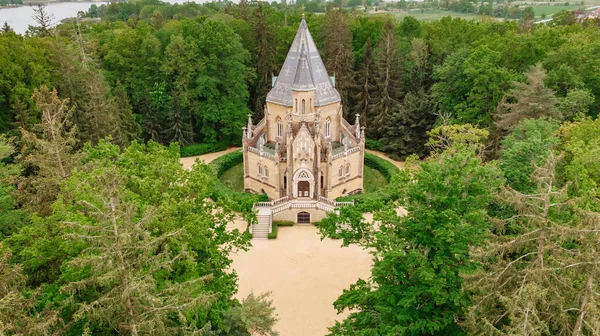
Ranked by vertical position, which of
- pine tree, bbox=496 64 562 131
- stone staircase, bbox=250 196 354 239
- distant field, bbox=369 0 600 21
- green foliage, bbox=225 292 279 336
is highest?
distant field, bbox=369 0 600 21

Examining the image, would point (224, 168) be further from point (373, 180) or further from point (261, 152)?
point (373, 180)

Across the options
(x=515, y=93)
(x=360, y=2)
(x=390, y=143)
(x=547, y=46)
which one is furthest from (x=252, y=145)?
(x=360, y=2)

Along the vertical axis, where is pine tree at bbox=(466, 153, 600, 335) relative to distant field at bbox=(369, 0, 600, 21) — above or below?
below

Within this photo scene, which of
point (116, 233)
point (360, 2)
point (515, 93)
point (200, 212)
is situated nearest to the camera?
point (116, 233)

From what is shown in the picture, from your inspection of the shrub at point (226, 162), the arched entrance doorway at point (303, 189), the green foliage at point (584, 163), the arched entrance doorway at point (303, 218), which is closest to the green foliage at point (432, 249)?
the green foliage at point (584, 163)

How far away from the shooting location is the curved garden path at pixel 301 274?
2695cm

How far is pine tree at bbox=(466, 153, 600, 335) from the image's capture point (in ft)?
40.9

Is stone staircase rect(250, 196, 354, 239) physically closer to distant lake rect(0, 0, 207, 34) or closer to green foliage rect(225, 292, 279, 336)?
green foliage rect(225, 292, 279, 336)

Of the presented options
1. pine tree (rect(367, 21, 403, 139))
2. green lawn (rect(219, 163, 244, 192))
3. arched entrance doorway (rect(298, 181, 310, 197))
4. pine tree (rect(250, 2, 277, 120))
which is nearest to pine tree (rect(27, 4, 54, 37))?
pine tree (rect(250, 2, 277, 120))

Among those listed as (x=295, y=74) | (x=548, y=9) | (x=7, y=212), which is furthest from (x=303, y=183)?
(x=548, y=9)

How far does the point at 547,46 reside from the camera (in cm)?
4406

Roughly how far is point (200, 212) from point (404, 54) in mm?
40328

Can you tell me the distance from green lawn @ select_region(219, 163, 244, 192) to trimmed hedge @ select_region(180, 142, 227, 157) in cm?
442

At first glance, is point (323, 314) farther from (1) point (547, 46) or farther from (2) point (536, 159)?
(1) point (547, 46)
